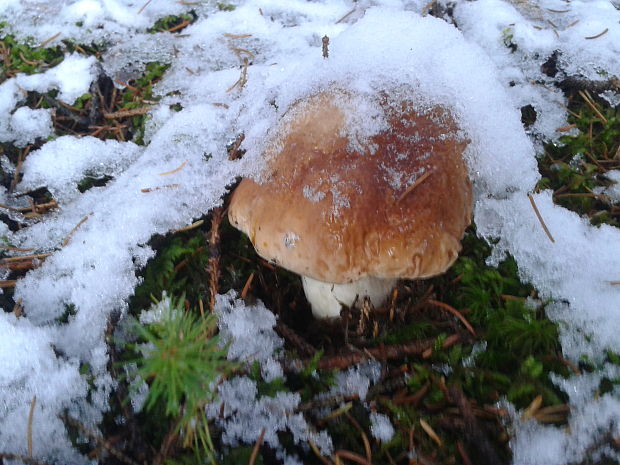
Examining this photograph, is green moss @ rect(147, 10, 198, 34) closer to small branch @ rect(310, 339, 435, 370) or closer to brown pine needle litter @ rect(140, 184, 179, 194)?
brown pine needle litter @ rect(140, 184, 179, 194)

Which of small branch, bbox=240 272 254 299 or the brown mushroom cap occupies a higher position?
the brown mushroom cap

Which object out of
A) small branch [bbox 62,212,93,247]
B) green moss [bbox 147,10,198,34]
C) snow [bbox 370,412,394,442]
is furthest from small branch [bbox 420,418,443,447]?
green moss [bbox 147,10,198,34]

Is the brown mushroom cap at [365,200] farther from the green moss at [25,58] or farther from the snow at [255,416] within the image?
the green moss at [25,58]

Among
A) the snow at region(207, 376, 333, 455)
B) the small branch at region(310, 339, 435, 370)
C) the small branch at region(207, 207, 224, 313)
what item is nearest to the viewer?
the snow at region(207, 376, 333, 455)

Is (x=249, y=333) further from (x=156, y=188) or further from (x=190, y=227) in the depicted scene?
(x=156, y=188)

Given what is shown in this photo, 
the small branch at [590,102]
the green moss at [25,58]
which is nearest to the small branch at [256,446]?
the small branch at [590,102]

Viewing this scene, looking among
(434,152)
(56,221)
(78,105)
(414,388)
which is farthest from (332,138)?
(78,105)
